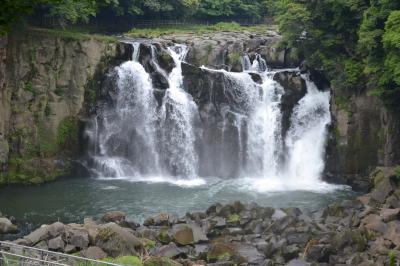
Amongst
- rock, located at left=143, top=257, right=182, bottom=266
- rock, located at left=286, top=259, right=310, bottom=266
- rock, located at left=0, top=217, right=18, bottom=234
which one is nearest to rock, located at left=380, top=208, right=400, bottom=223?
rock, located at left=286, top=259, right=310, bottom=266

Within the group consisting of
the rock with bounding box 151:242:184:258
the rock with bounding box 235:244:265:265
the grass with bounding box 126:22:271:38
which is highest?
the grass with bounding box 126:22:271:38

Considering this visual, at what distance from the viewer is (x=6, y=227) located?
25781mm

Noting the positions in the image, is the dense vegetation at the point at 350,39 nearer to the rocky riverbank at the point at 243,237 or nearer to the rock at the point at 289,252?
the rocky riverbank at the point at 243,237

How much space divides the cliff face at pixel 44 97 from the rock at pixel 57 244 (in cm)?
Result: 1466

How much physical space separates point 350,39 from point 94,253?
22.7 metres

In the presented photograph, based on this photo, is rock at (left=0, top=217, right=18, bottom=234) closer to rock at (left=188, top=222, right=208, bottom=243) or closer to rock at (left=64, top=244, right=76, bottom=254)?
rock at (left=64, top=244, right=76, bottom=254)

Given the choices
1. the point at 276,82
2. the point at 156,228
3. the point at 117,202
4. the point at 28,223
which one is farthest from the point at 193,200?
the point at 276,82

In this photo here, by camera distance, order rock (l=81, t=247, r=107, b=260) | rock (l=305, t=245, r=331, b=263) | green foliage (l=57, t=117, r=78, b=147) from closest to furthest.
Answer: rock (l=81, t=247, r=107, b=260) → rock (l=305, t=245, r=331, b=263) → green foliage (l=57, t=117, r=78, b=147)

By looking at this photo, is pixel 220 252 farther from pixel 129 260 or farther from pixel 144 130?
pixel 144 130

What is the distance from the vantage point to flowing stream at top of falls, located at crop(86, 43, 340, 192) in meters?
→ 38.5

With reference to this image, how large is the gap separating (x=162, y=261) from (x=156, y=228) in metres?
7.08

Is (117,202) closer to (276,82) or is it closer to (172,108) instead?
(172,108)

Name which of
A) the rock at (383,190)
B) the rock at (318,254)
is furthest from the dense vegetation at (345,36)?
the rock at (318,254)

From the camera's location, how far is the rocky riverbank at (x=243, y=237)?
21453 millimetres
